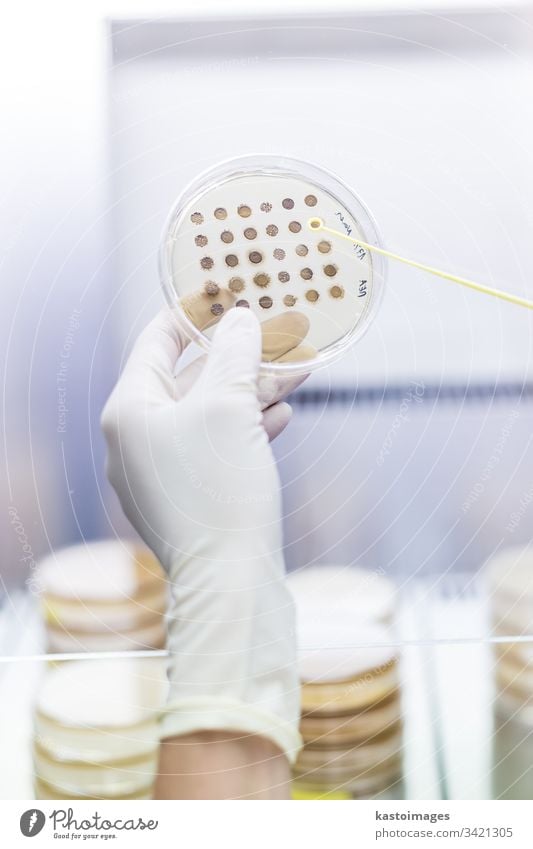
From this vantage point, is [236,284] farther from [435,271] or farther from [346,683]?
[346,683]

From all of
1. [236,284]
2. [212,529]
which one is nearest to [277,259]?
[236,284]

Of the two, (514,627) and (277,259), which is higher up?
(277,259)

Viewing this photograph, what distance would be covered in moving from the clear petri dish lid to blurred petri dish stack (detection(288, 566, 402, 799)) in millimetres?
151

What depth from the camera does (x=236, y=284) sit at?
55cm

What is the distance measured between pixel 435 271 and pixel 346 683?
0.91 feet

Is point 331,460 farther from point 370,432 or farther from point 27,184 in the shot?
point 27,184

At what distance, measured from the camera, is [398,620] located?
1.91 feet

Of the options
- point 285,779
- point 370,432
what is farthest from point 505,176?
point 285,779

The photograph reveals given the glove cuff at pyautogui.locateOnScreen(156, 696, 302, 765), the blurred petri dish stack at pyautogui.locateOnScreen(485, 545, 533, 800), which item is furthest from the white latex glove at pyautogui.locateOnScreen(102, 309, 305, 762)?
the blurred petri dish stack at pyautogui.locateOnScreen(485, 545, 533, 800)

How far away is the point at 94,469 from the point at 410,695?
0.26m

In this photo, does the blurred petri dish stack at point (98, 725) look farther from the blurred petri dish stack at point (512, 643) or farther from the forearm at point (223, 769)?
the blurred petri dish stack at point (512, 643)

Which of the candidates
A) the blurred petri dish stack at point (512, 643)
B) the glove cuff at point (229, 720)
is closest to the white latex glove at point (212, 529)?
the glove cuff at point (229, 720)
